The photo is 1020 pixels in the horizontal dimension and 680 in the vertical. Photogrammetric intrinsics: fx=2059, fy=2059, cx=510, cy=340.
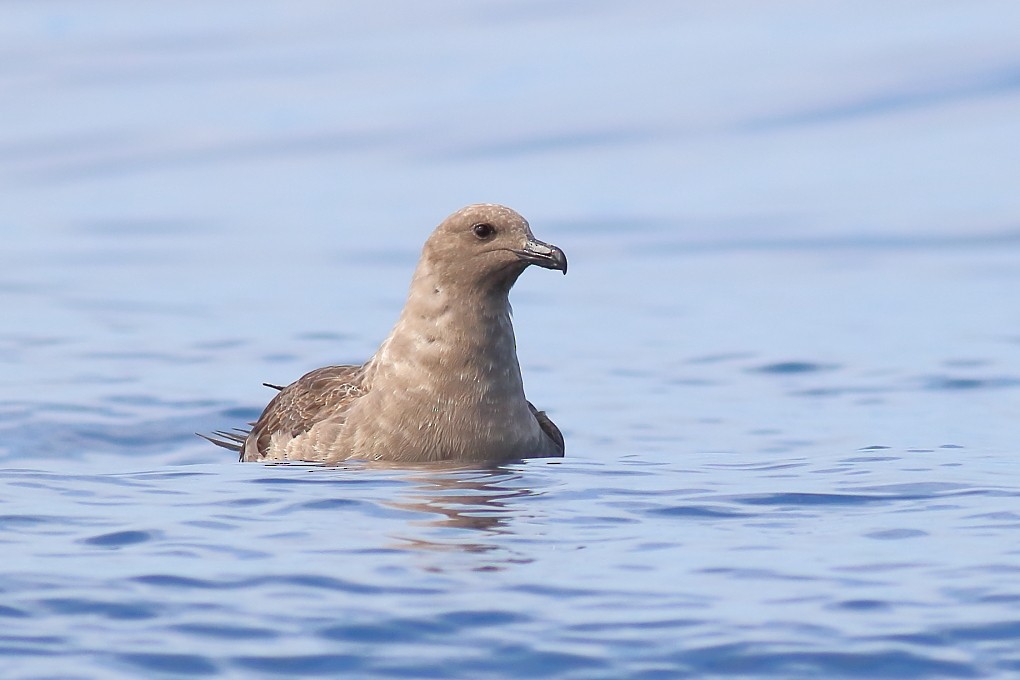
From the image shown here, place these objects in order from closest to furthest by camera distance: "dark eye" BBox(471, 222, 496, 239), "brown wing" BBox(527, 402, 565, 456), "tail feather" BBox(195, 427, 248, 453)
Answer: "dark eye" BBox(471, 222, 496, 239) < "brown wing" BBox(527, 402, 565, 456) < "tail feather" BBox(195, 427, 248, 453)

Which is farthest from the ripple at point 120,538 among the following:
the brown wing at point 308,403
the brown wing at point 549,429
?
the brown wing at point 549,429

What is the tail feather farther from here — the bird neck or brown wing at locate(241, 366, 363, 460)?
the bird neck

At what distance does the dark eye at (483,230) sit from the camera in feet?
31.4

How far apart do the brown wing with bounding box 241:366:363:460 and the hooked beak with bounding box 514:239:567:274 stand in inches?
44.4

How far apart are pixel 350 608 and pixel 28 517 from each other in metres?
2.02

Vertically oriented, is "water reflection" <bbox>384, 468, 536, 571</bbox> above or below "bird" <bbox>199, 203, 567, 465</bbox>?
below

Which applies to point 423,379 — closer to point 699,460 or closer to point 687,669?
point 699,460

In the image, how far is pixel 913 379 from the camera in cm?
1370

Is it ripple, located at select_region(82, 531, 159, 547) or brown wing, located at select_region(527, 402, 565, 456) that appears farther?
brown wing, located at select_region(527, 402, 565, 456)

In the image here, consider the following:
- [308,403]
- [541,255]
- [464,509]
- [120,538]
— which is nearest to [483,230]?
[541,255]

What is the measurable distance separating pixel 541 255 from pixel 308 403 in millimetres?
1589

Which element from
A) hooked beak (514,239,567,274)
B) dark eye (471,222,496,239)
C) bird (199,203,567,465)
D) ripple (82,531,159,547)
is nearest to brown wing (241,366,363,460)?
bird (199,203,567,465)

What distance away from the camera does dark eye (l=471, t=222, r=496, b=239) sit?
959 cm

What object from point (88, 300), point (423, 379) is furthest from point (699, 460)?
point (88, 300)
